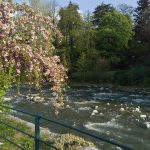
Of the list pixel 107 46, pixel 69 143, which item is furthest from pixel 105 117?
pixel 107 46

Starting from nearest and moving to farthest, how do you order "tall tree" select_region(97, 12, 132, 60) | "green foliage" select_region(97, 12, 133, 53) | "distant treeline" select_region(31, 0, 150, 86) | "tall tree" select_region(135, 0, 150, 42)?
1. "distant treeline" select_region(31, 0, 150, 86)
2. "tall tree" select_region(135, 0, 150, 42)
3. "tall tree" select_region(97, 12, 132, 60)
4. "green foliage" select_region(97, 12, 133, 53)

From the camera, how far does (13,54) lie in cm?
924

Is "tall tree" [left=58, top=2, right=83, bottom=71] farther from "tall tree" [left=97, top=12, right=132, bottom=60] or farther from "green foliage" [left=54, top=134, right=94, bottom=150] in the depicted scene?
"green foliage" [left=54, top=134, right=94, bottom=150]

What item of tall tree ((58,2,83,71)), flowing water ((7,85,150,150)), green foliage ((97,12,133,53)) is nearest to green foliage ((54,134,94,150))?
flowing water ((7,85,150,150))

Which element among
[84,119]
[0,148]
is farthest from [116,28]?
[0,148]

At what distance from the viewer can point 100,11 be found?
3317 inches

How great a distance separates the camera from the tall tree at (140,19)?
67188 mm

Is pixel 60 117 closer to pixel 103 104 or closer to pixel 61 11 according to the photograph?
pixel 103 104

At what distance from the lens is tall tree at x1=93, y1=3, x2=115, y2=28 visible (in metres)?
82.6

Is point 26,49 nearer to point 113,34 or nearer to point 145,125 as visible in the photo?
point 145,125

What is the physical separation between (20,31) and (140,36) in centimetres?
5945

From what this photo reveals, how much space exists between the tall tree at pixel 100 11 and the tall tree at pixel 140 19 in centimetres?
701

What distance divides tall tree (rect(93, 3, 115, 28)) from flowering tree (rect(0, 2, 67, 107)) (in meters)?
71.7

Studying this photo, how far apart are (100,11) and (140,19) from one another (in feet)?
47.2
